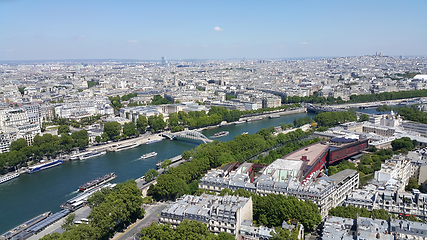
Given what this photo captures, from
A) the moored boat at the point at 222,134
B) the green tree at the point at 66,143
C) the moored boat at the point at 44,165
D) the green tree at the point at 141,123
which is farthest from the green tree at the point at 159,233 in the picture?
the green tree at the point at 141,123

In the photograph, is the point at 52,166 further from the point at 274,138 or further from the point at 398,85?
the point at 398,85

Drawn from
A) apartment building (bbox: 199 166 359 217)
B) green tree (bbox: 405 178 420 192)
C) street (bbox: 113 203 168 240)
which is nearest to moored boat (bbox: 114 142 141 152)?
street (bbox: 113 203 168 240)

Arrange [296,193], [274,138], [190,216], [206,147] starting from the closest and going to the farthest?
[190,216] → [296,193] → [206,147] → [274,138]

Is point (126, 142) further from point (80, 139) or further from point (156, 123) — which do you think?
point (156, 123)

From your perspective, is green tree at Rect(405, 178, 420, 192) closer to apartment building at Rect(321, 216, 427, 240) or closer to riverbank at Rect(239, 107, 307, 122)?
apartment building at Rect(321, 216, 427, 240)

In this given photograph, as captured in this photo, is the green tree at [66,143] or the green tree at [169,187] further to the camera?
the green tree at [66,143]

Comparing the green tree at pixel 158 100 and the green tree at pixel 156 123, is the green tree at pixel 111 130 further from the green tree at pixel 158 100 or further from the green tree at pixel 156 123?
the green tree at pixel 158 100

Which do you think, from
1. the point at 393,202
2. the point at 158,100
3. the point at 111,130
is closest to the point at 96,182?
the point at 111,130

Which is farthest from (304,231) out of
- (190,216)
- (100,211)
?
(100,211)
